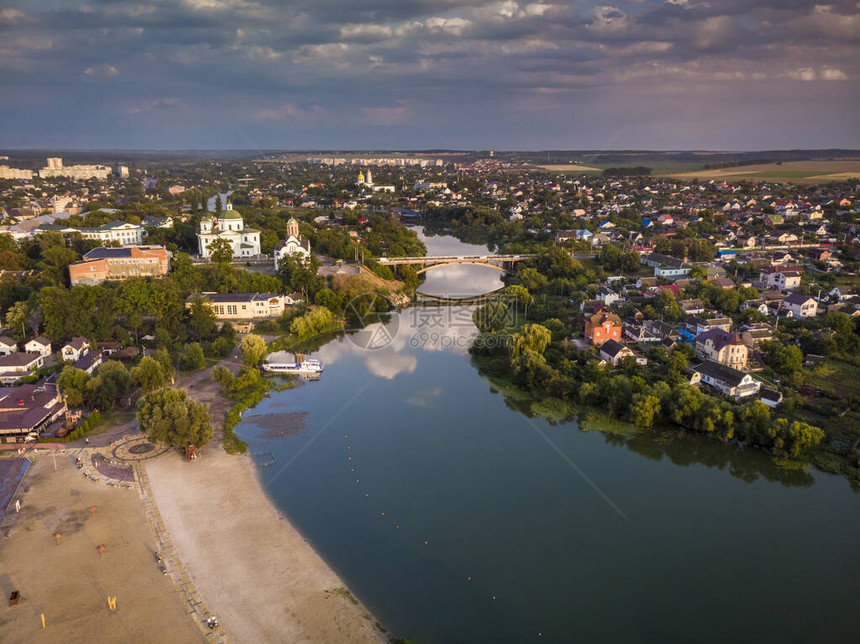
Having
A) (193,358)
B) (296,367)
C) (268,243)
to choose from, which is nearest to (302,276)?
(296,367)

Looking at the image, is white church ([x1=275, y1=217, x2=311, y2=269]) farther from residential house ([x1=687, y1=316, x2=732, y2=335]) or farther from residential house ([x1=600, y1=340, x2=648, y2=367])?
residential house ([x1=687, y1=316, x2=732, y2=335])

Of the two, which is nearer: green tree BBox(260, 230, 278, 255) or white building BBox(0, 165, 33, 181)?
green tree BBox(260, 230, 278, 255)

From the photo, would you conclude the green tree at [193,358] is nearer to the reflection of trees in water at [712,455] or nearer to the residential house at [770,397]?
the reflection of trees in water at [712,455]

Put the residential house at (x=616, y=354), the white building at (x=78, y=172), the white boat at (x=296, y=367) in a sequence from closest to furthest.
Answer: the residential house at (x=616, y=354) < the white boat at (x=296, y=367) < the white building at (x=78, y=172)

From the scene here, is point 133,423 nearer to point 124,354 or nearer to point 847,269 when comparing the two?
point 124,354

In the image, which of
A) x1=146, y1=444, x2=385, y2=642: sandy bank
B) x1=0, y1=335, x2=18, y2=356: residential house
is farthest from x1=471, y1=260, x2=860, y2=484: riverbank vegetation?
x1=0, y1=335, x2=18, y2=356: residential house

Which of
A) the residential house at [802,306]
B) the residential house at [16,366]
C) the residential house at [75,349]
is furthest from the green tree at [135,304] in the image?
the residential house at [802,306]

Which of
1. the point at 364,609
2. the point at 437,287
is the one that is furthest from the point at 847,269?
the point at 364,609
